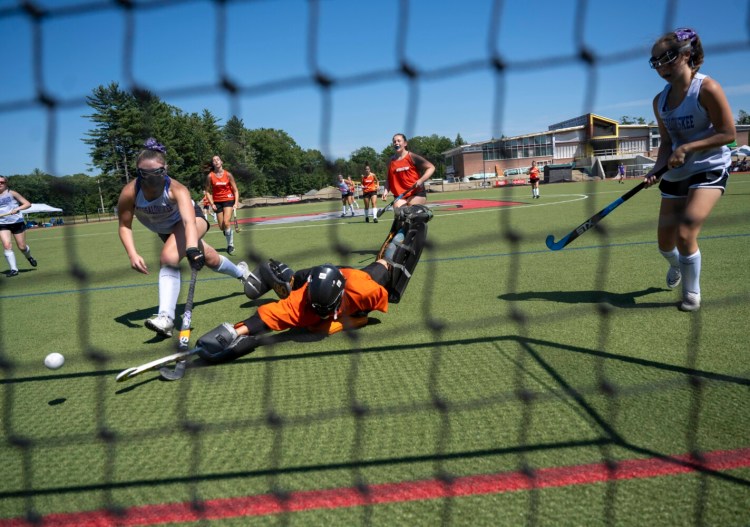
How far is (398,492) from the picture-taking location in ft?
6.24

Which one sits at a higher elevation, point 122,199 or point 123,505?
point 122,199

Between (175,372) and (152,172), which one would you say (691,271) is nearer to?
(175,372)

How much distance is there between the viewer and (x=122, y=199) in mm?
3982

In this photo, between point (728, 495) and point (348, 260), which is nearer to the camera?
point (728, 495)

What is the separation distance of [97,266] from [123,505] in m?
8.21

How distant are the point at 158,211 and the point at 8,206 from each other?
6029 millimetres

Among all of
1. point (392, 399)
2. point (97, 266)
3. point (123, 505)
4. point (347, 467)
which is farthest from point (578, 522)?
point (97, 266)

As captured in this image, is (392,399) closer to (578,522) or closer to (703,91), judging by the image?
(578,522)

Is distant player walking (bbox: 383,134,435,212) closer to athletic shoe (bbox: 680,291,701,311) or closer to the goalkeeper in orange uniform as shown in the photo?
the goalkeeper in orange uniform

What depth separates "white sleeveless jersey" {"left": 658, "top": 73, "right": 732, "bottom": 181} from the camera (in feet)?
10.8

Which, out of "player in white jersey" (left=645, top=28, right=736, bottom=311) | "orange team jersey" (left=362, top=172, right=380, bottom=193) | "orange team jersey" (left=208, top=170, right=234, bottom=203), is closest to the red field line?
"player in white jersey" (left=645, top=28, right=736, bottom=311)

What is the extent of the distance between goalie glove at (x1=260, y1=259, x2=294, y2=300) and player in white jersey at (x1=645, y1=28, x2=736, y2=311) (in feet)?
9.73

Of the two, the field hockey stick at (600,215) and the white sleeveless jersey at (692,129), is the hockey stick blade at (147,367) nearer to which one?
the field hockey stick at (600,215)

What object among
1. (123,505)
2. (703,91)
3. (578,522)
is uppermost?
(703,91)
